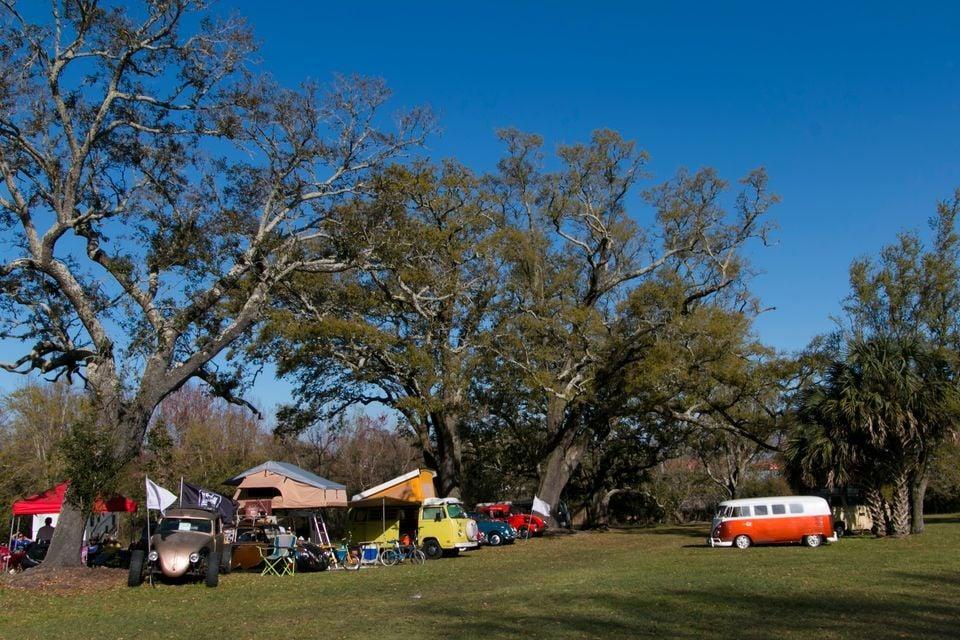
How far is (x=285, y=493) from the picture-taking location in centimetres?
2475

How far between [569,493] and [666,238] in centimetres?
1959

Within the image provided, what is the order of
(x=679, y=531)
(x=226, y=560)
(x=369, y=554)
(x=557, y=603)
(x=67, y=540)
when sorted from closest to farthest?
(x=557, y=603), (x=67, y=540), (x=226, y=560), (x=369, y=554), (x=679, y=531)

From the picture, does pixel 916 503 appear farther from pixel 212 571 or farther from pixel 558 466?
pixel 212 571

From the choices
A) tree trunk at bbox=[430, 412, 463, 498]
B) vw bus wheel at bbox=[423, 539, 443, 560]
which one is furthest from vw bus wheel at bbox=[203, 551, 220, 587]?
tree trunk at bbox=[430, 412, 463, 498]

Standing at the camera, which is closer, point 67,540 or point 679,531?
point 67,540

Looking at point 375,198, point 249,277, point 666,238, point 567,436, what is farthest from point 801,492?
point 249,277

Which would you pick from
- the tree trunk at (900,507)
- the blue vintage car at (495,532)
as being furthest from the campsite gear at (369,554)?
the tree trunk at (900,507)

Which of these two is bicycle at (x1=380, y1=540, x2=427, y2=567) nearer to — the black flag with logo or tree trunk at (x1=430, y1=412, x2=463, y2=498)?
Result: the black flag with logo

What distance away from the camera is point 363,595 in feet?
50.2

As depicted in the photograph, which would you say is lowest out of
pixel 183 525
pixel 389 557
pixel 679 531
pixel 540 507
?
pixel 679 531

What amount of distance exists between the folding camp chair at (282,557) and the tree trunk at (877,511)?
19.4 metres

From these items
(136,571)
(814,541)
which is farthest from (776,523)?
(136,571)

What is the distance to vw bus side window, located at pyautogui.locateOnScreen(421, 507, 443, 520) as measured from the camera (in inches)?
1035

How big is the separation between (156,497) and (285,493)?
6383 millimetres
